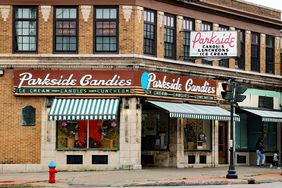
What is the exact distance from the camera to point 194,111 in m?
32.1

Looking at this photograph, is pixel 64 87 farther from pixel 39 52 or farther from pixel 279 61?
pixel 279 61

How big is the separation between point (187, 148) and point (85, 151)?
18.8 feet

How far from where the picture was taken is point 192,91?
3366 cm

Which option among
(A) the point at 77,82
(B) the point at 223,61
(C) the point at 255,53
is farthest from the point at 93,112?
(C) the point at 255,53

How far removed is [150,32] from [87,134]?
568cm

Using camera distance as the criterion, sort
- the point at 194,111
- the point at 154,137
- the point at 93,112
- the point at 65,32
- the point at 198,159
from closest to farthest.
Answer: the point at 93,112
the point at 65,32
the point at 194,111
the point at 154,137
the point at 198,159

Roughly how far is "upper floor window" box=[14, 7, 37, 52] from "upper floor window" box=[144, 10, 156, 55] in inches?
202

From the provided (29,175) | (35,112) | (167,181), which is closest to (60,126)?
(35,112)

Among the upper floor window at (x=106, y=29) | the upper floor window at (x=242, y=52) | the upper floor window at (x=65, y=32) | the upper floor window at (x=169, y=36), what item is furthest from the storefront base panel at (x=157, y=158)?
the upper floor window at (x=242, y=52)

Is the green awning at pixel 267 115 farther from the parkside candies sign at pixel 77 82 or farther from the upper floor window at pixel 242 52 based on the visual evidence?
the parkside candies sign at pixel 77 82

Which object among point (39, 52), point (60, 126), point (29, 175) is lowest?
point (29, 175)

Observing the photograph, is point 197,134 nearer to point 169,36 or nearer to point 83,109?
point 169,36

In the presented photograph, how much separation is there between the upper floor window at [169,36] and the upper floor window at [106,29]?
2.98 m

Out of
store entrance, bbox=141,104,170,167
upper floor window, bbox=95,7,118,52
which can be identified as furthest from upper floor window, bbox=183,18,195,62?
upper floor window, bbox=95,7,118,52
